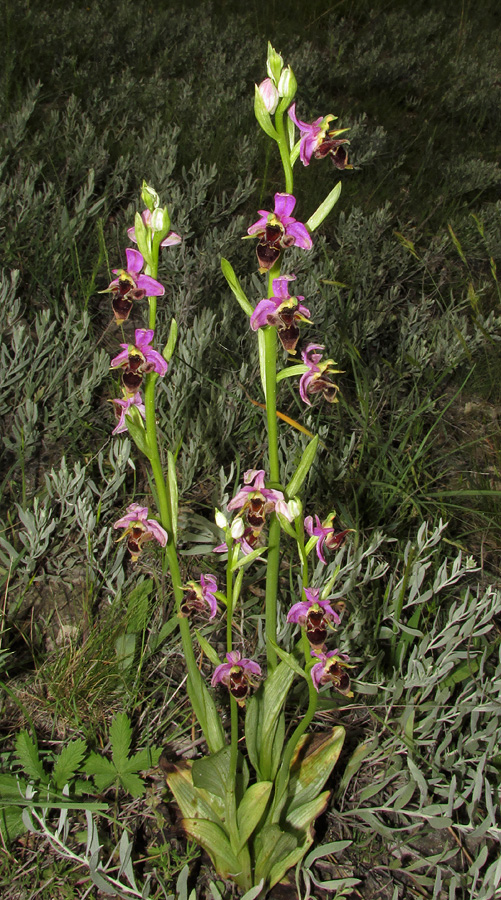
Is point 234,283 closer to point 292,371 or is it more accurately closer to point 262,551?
point 292,371

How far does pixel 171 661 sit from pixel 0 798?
27.8 inches

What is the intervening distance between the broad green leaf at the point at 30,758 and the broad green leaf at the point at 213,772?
0.48 meters

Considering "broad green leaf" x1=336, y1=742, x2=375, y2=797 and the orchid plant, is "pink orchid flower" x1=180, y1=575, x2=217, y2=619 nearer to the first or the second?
the orchid plant

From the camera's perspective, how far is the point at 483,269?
504 centimetres

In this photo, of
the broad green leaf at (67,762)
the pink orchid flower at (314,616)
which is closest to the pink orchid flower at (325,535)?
the pink orchid flower at (314,616)

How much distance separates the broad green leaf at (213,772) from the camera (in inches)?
67.3

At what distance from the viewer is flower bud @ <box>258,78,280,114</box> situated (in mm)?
1517

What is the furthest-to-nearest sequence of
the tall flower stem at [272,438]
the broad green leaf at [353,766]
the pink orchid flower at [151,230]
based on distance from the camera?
1. the broad green leaf at [353,766]
2. the tall flower stem at [272,438]
3. the pink orchid flower at [151,230]

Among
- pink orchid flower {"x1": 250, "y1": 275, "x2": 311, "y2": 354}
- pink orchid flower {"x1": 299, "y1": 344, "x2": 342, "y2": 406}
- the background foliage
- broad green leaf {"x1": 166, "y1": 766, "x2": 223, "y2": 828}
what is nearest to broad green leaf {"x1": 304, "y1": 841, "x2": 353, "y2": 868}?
the background foliage

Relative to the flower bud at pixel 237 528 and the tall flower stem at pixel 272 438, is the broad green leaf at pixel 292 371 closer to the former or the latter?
the tall flower stem at pixel 272 438

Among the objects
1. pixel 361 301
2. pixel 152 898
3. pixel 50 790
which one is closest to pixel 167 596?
pixel 50 790

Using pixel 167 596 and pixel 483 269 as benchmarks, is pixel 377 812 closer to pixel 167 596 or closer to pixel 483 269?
pixel 167 596

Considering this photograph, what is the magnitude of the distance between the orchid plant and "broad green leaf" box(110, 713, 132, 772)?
15 cm

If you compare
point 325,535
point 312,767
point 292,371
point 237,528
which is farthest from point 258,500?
point 312,767
